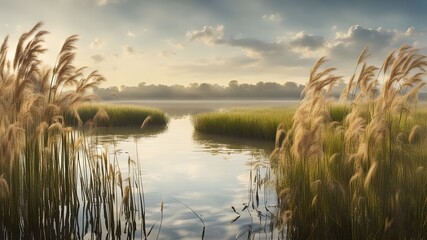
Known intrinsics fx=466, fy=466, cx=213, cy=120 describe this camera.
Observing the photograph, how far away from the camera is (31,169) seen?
5391 mm

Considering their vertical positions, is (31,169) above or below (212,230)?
above

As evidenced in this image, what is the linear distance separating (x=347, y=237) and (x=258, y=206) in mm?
2980

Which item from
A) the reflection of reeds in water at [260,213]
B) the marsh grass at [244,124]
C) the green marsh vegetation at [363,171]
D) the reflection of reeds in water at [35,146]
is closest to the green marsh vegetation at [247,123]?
the marsh grass at [244,124]

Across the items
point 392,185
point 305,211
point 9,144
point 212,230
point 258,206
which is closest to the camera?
point 9,144

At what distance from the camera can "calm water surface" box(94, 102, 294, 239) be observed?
6.97 m

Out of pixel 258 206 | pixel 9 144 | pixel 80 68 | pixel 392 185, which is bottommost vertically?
pixel 258 206

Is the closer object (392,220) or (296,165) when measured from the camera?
(392,220)

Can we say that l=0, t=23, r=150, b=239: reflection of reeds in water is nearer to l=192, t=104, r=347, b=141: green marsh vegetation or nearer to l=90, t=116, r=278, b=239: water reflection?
l=90, t=116, r=278, b=239: water reflection

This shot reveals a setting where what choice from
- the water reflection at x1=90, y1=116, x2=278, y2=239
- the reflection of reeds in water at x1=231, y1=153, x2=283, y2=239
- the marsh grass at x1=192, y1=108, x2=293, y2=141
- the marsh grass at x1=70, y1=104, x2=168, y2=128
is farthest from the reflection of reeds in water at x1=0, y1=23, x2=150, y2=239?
the marsh grass at x1=70, y1=104, x2=168, y2=128

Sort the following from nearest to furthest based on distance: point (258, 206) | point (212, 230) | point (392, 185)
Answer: point (392, 185) < point (212, 230) < point (258, 206)

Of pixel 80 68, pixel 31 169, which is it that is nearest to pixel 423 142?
pixel 80 68

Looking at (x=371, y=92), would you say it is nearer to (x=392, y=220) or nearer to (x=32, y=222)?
(x=392, y=220)

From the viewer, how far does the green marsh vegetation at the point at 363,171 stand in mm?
5035

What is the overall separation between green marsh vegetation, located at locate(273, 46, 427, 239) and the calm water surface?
37.1 inches
